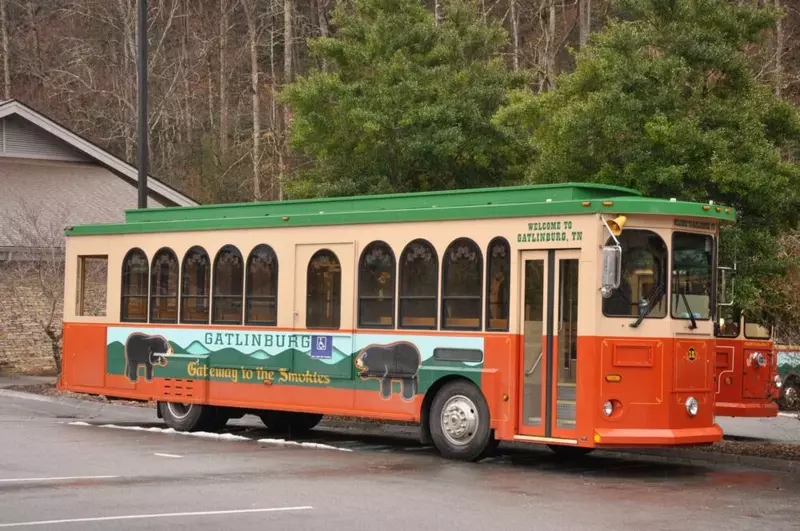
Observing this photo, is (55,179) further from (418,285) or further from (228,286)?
(418,285)

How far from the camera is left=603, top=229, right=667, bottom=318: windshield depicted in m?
15.2

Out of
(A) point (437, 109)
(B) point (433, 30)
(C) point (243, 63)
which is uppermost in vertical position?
(C) point (243, 63)

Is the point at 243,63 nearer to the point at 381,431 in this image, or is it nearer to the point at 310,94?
the point at 310,94

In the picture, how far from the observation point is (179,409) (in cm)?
2017

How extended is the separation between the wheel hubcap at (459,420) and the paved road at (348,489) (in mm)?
340

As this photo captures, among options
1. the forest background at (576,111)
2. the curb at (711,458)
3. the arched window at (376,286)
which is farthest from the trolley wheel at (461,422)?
the forest background at (576,111)

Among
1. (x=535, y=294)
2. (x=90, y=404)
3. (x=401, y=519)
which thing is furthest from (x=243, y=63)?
(x=401, y=519)

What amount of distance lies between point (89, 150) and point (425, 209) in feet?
69.0

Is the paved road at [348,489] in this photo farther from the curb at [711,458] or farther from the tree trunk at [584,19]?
the tree trunk at [584,19]

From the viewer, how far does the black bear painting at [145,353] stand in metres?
20.1

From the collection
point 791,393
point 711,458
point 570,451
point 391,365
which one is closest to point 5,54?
point 791,393

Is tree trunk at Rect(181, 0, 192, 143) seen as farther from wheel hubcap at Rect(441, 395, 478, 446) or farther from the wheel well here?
wheel hubcap at Rect(441, 395, 478, 446)

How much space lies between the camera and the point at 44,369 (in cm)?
3459

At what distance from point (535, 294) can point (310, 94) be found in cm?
1342
